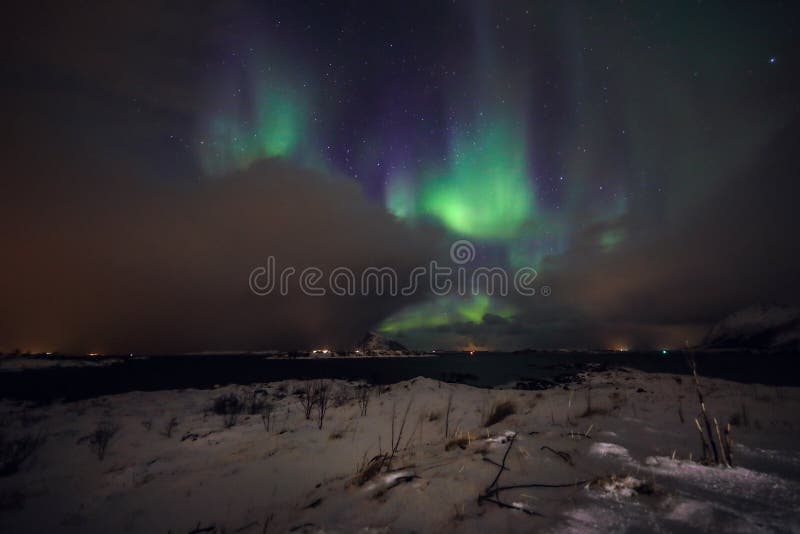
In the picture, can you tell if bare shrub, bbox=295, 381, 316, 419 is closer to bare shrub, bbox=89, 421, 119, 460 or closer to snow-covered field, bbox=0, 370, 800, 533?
A: snow-covered field, bbox=0, 370, 800, 533

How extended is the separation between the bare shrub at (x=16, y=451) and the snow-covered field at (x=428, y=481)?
3.6 inches

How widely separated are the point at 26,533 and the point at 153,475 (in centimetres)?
152

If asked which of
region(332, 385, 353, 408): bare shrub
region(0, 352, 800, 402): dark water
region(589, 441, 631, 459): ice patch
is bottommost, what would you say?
region(0, 352, 800, 402): dark water

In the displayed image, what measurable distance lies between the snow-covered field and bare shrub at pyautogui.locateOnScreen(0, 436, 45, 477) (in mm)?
93

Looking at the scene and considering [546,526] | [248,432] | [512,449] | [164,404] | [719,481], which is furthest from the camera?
[164,404]

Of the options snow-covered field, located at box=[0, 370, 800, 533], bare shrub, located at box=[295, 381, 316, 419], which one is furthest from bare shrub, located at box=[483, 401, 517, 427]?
bare shrub, located at box=[295, 381, 316, 419]

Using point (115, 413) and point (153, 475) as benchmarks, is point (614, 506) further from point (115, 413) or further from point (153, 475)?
point (115, 413)

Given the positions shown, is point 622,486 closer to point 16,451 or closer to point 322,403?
point 322,403

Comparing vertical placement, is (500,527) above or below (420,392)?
above

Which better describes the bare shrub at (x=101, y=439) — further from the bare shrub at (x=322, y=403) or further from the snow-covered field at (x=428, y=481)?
the bare shrub at (x=322, y=403)

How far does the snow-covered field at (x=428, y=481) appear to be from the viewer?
2039mm

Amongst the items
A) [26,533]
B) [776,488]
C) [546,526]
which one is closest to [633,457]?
[776,488]

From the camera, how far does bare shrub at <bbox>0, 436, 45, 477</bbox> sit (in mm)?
5980

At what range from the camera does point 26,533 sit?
338 cm
